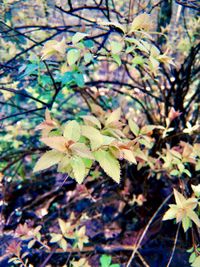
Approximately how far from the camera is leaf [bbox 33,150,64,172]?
2.26ft

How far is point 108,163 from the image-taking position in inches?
29.7

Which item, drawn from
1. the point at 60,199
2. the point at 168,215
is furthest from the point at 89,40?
the point at 60,199

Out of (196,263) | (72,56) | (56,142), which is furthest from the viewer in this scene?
(196,263)

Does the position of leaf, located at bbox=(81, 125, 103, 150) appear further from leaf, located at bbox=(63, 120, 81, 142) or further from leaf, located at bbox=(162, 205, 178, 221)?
leaf, located at bbox=(162, 205, 178, 221)

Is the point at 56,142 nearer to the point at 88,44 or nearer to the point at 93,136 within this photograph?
the point at 93,136

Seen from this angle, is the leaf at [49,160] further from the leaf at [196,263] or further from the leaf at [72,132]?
the leaf at [196,263]

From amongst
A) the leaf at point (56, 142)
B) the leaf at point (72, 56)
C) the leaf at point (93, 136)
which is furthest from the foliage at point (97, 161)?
the leaf at point (56, 142)

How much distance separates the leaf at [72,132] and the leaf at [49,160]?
0.05m

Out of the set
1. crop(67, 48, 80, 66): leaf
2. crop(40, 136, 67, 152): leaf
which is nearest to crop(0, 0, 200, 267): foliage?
crop(67, 48, 80, 66): leaf

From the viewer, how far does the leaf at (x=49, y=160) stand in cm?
69

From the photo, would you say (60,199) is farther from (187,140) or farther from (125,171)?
(187,140)

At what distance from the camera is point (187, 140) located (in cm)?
147

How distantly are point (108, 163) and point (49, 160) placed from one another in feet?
0.50

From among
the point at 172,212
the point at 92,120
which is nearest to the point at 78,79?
the point at 92,120
